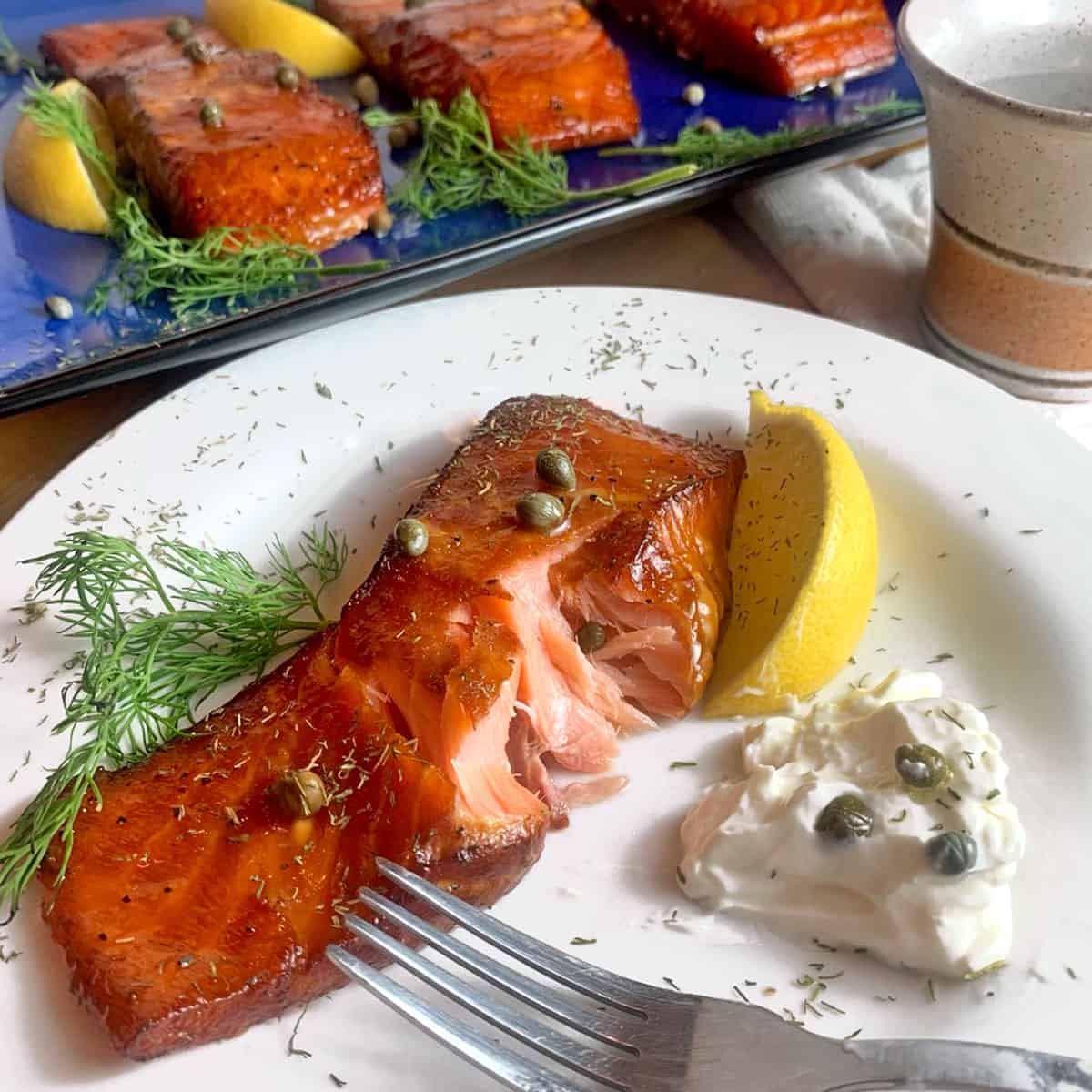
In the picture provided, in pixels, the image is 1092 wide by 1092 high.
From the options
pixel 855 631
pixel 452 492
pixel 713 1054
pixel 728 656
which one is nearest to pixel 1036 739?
pixel 855 631

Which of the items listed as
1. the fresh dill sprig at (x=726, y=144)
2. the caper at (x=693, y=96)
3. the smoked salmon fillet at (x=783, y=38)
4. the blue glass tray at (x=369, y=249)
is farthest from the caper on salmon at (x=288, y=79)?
the smoked salmon fillet at (x=783, y=38)

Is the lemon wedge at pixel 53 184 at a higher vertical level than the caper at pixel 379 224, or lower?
higher

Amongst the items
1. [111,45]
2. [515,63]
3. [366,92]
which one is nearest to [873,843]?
[515,63]

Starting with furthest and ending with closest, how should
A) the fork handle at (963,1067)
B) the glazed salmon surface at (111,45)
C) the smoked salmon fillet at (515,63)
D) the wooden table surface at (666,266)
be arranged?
1. the glazed salmon surface at (111,45)
2. the smoked salmon fillet at (515,63)
3. the wooden table surface at (666,266)
4. the fork handle at (963,1067)

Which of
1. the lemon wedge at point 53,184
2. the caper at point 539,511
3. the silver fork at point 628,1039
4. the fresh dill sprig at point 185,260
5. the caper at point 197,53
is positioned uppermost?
the caper at point 197,53

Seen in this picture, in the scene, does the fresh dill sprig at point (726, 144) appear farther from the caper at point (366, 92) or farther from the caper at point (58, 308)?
the caper at point (58, 308)

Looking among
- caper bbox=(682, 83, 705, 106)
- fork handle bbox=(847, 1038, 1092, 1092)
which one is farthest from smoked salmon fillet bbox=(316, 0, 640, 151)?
fork handle bbox=(847, 1038, 1092, 1092)

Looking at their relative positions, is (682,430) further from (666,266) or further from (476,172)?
(476,172)
